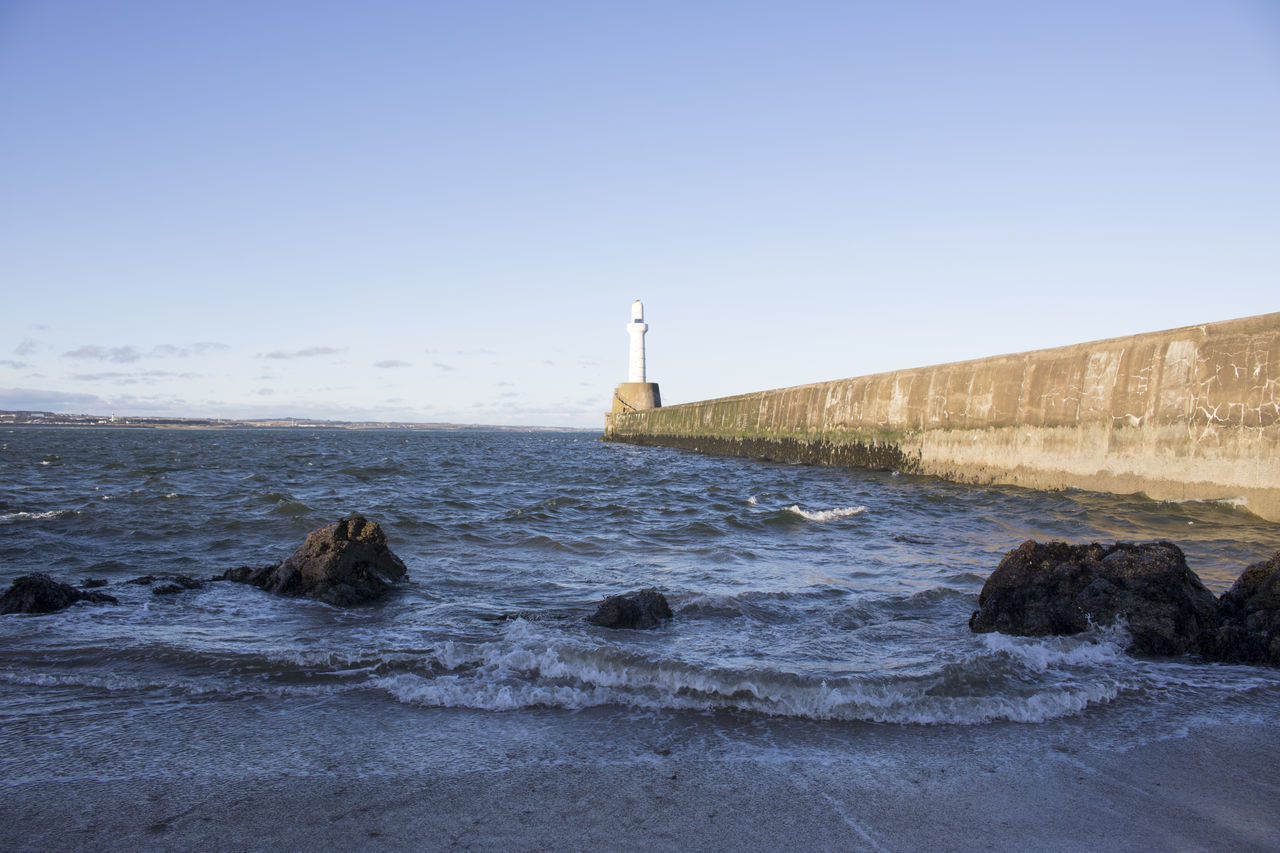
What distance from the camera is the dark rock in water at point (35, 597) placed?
4410 millimetres

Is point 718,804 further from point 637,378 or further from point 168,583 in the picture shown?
point 637,378

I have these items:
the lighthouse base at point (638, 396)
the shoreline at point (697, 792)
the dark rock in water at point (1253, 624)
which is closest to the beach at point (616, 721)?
the shoreline at point (697, 792)

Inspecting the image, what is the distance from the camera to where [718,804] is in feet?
7.27

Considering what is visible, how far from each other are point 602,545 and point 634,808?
5.54m

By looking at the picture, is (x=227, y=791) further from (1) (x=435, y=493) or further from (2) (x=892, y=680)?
(1) (x=435, y=493)

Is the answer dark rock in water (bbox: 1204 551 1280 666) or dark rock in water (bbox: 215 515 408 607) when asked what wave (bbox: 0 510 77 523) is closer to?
dark rock in water (bbox: 215 515 408 607)

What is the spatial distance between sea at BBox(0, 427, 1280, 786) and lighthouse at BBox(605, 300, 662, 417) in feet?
128

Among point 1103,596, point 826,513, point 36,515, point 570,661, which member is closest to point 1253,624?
point 1103,596

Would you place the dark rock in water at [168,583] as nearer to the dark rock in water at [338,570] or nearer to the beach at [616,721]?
the beach at [616,721]

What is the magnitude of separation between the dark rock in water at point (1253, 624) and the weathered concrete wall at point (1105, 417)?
5.35m

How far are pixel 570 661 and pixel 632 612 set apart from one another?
0.87 meters

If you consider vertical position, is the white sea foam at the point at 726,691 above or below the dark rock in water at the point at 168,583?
above

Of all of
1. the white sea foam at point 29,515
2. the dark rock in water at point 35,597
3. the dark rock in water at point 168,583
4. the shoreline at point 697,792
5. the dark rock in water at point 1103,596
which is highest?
the dark rock in water at point 1103,596

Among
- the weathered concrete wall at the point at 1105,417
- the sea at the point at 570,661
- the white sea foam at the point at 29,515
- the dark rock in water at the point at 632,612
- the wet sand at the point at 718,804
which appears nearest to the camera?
the wet sand at the point at 718,804
